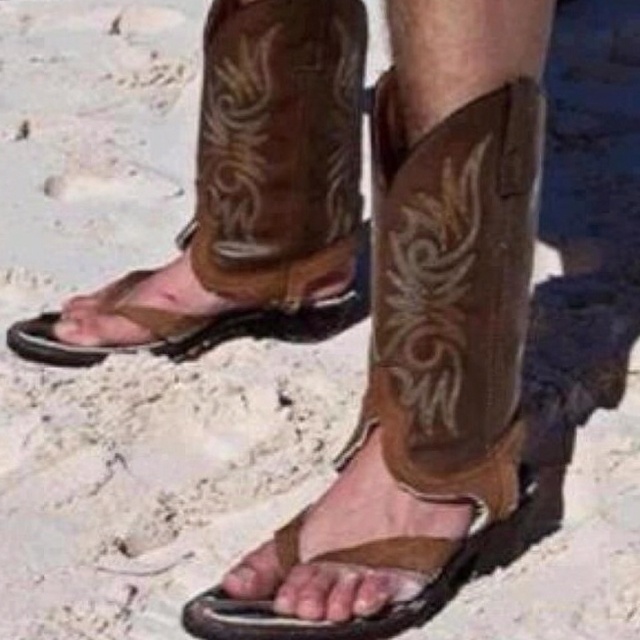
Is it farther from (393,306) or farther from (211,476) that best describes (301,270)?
(393,306)

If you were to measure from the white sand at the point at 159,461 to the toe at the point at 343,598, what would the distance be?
0.08 metres

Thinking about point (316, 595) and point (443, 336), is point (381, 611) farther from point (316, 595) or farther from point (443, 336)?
point (443, 336)

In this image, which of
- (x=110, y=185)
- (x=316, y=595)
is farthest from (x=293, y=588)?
(x=110, y=185)

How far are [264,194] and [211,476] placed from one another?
11.4 inches

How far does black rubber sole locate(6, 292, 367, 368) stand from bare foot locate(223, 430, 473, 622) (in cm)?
43

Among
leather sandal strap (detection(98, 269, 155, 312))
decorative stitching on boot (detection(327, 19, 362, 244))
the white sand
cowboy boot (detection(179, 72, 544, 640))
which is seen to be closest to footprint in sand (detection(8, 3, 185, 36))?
the white sand

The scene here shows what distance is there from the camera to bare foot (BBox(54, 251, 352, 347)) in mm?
2500

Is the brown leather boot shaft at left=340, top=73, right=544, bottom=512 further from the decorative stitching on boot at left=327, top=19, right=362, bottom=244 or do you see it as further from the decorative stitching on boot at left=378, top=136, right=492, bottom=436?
the decorative stitching on boot at left=327, top=19, right=362, bottom=244

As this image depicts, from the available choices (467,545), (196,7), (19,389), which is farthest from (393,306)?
(196,7)

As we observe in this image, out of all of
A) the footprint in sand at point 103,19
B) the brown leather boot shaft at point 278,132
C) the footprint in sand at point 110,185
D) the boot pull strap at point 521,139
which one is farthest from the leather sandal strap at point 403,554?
the footprint in sand at point 103,19

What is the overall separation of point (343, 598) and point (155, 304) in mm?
542

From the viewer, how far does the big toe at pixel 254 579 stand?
2.07 m

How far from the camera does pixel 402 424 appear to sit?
6.74 ft

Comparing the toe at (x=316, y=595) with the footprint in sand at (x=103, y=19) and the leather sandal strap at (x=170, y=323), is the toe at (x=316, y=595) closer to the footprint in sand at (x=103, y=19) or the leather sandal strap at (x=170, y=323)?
the leather sandal strap at (x=170, y=323)
